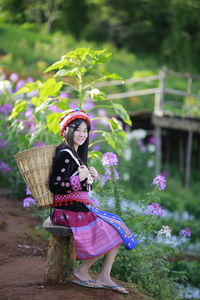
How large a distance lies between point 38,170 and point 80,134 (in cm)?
38

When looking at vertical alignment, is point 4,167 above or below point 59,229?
above

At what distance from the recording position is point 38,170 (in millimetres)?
3785

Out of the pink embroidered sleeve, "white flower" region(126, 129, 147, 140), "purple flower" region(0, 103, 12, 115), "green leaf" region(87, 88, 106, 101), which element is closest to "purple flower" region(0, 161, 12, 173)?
"purple flower" region(0, 103, 12, 115)

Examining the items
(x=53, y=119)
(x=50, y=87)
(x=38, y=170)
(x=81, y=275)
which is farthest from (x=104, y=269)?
(x=50, y=87)

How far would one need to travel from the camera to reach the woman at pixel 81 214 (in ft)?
12.0

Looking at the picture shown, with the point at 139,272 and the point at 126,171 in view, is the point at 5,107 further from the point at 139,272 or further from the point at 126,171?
the point at 126,171

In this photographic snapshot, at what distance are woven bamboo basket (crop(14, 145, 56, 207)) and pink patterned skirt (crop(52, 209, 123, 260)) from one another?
14 cm

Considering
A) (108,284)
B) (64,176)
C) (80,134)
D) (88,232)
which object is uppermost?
(80,134)

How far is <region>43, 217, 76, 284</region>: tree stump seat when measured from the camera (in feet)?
12.6

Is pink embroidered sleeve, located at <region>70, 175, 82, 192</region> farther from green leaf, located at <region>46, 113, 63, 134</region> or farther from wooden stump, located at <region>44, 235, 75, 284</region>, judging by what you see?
green leaf, located at <region>46, 113, 63, 134</region>

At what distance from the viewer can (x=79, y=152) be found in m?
3.93

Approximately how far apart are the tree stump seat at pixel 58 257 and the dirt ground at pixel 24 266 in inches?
3.3

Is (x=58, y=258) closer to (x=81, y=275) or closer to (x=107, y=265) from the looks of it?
(x=81, y=275)

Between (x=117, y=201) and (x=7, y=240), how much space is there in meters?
1.15
